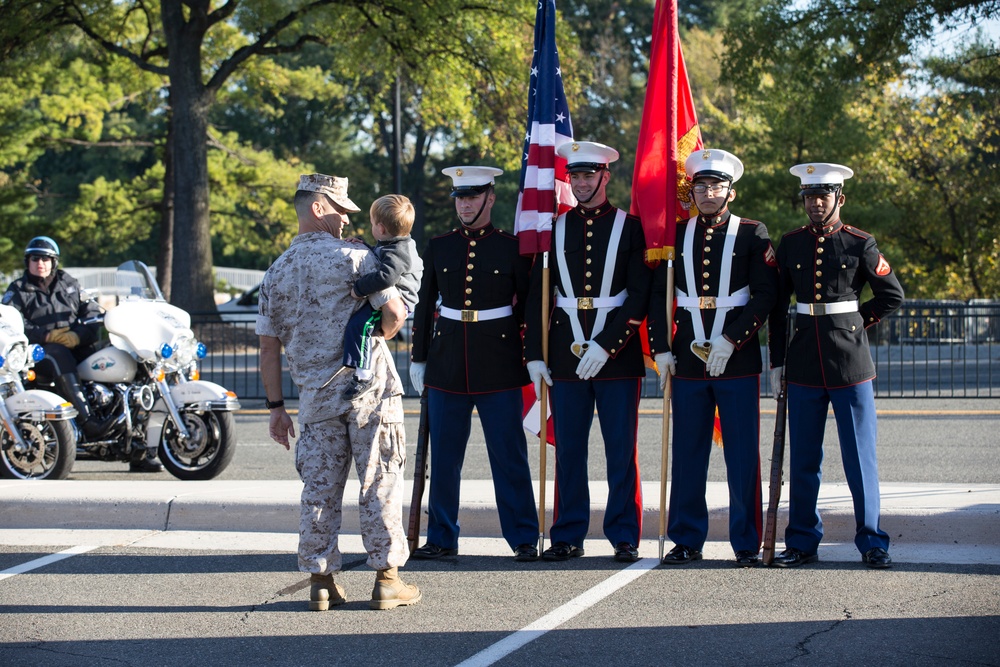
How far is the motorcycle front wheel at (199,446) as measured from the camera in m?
9.05

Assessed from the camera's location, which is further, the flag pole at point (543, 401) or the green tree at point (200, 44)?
the green tree at point (200, 44)

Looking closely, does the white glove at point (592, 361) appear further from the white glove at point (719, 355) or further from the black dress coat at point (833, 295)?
the black dress coat at point (833, 295)

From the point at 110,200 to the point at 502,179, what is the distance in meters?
19.9

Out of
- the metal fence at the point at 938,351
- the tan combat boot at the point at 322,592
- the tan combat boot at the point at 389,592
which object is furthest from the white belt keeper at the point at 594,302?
the metal fence at the point at 938,351

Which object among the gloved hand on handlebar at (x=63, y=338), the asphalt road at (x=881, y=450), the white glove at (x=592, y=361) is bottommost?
the asphalt road at (x=881, y=450)

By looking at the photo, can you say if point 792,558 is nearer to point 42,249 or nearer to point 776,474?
point 776,474

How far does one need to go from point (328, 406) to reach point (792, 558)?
2.46 meters

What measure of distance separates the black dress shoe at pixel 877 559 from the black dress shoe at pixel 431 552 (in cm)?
211

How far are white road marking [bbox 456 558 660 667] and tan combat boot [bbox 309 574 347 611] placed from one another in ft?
3.09

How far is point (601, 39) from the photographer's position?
156ft

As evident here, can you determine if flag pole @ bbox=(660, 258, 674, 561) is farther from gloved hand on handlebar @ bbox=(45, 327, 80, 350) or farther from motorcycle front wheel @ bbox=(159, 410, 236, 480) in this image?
gloved hand on handlebar @ bbox=(45, 327, 80, 350)

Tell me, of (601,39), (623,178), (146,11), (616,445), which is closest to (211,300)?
(146,11)

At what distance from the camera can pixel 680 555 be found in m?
6.44

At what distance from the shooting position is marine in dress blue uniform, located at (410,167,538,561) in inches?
263
